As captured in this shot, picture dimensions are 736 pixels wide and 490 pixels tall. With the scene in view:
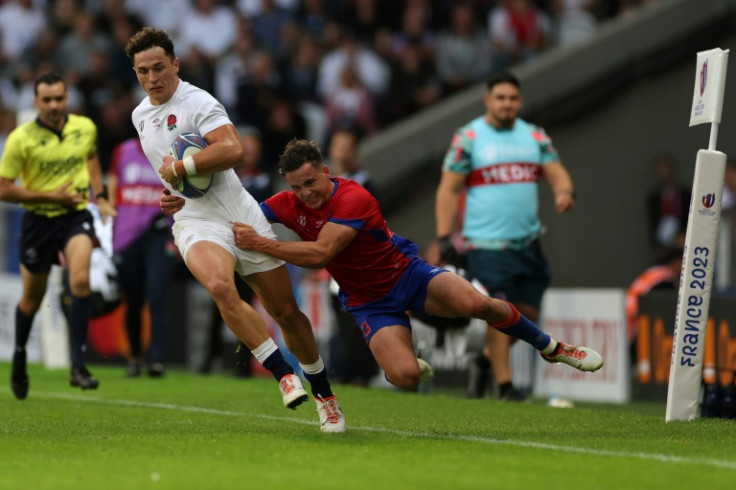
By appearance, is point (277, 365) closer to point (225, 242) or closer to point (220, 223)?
point (225, 242)

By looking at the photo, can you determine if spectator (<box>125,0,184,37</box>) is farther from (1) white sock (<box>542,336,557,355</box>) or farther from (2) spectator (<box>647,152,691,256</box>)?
(1) white sock (<box>542,336,557,355</box>)

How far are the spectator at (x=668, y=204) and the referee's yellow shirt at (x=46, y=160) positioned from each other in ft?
26.6

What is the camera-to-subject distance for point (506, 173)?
11.9 metres

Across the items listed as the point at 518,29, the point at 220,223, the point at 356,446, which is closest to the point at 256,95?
the point at 518,29

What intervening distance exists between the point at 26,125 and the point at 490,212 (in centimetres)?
382

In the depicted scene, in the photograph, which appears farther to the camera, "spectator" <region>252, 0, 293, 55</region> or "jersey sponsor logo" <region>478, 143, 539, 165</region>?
"spectator" <region>252, 0, 293, 55</region>

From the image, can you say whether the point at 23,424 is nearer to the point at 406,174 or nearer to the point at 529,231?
the point at 529,231

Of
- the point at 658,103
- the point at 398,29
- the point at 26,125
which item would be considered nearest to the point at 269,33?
the point at 398,29

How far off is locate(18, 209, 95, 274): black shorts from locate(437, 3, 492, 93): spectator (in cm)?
860

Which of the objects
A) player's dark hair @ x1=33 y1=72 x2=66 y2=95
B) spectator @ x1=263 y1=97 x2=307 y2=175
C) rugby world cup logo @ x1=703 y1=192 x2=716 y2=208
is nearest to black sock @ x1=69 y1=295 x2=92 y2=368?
player's dark hair @ x1=33 y1=72 x2=66 y2=95

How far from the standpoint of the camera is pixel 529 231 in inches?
470

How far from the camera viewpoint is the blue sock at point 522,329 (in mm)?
9148

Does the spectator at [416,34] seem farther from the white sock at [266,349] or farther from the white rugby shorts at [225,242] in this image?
the white sock at [266,349]

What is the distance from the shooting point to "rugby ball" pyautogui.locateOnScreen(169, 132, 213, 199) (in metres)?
8.68
